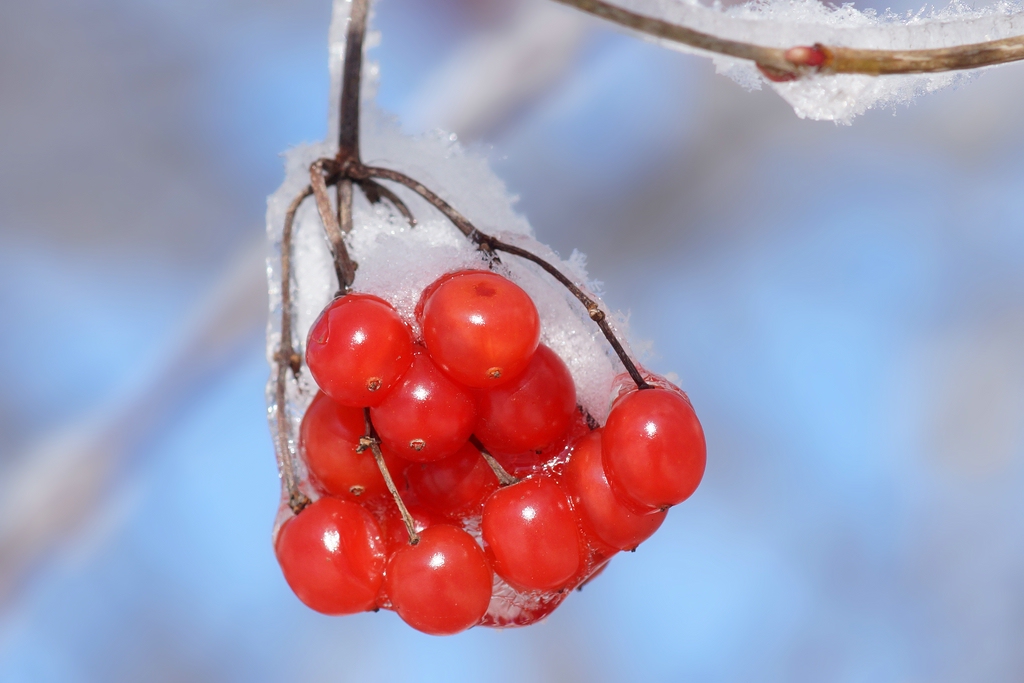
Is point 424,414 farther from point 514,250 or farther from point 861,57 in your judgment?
point 861,57

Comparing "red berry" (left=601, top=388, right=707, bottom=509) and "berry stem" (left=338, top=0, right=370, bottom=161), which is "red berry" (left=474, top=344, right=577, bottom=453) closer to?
"red berry" (left=601, top=388, right=707, bottom=509)

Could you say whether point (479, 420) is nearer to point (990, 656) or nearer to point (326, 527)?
point (326, 527)

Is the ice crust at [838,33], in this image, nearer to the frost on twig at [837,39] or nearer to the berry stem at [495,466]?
the frost on twig at [837,39]

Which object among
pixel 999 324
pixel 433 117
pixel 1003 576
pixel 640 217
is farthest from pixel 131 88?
pixel 1003 576

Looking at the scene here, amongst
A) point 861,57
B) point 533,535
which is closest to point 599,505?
point 533,535

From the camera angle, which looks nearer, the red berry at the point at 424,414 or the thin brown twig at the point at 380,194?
the red berry at the point at 424,414

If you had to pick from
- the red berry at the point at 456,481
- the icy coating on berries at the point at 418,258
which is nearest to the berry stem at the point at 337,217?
the icy coating on berries at the point at 418,258
